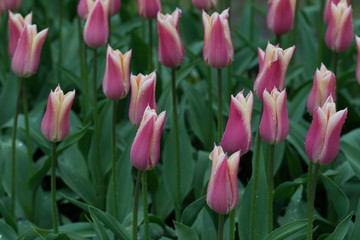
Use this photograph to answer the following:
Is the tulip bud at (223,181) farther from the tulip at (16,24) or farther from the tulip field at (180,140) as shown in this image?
the tulip at (16,24)

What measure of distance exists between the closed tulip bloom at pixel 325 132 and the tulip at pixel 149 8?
104 centimetres

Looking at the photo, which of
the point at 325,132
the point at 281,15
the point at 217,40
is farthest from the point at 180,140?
the point at 325,132

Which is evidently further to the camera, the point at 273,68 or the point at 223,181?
the point at 273,68

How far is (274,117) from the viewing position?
1.70 m

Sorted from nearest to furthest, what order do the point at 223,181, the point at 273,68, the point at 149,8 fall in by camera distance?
the point at 223,181 → the point at 273,68 → the point at 149,8

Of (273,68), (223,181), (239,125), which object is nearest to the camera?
(223,181)

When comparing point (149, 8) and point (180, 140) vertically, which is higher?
point (149, 8)

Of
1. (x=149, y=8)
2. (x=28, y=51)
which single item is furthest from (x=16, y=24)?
(x=149, y=8)

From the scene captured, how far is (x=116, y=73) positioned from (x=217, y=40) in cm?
32

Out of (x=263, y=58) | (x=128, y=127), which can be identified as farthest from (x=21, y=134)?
(x=263, y=58)

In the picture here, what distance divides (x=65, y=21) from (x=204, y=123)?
1681 millimetres

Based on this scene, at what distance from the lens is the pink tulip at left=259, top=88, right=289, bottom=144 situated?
168 centimetres

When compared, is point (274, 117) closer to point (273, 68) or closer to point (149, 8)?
point (273, 68)

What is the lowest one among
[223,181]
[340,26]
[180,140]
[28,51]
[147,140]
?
[180,140]
